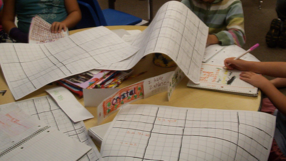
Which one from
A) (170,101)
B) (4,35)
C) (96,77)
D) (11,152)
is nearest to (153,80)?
(170,101)

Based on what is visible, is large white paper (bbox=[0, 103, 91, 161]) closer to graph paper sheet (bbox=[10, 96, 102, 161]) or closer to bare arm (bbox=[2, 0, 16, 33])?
graph paper sheet (bbox=[10, 96, 102, 161])

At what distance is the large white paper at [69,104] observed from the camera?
2.05 feet

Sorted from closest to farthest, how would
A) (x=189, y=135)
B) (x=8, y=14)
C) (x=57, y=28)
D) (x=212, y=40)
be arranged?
(x=189, y=135) < (x=212, y=40) < (x=57, y=28) < (x=8, y=14)

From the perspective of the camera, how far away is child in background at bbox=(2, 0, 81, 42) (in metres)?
1.34

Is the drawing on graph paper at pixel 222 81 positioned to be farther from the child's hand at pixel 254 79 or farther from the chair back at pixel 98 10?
the chair back at pixel 98 10

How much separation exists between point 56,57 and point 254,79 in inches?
26.4

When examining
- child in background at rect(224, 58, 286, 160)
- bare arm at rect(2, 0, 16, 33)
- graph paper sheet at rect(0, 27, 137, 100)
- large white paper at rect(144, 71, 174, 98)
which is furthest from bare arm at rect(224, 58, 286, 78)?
bare arm at rect(2, 0, 16, 33)

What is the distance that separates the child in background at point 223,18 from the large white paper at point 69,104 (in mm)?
334

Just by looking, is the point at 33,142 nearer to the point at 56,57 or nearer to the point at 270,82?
the point at 56,57

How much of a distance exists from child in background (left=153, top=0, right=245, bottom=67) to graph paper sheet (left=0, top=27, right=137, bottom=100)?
18cm

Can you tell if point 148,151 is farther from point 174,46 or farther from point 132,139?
point 174,46

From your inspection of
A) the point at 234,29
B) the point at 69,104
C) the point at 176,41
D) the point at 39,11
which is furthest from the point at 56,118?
the point at 39,11

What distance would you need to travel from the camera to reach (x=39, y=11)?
1.36 metres

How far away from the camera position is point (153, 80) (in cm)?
69
